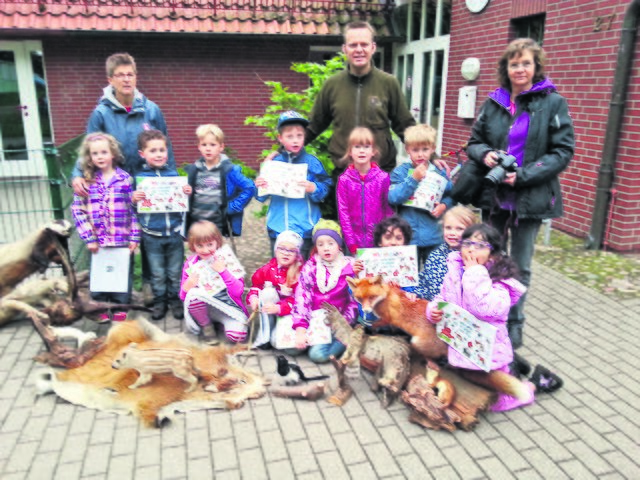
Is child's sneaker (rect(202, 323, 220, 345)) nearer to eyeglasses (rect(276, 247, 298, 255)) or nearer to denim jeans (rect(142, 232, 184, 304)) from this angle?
denim jeans (rect(142, 232, 184, 304))

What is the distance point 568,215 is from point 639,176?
3.94 ft

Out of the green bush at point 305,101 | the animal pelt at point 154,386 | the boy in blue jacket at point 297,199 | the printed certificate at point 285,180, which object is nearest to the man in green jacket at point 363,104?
the boy in blue jacket at point 297,199

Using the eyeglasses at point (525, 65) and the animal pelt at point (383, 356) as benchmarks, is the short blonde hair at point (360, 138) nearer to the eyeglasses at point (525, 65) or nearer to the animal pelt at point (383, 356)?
the eyeglasses at point (525, 65)

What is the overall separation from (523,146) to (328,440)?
7.89ft

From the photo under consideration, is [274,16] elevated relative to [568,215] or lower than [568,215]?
elevated

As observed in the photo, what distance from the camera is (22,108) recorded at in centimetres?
1112

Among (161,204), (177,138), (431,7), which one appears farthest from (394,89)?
(177,138)

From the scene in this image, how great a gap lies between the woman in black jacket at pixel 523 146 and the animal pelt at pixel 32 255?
3.38 metres

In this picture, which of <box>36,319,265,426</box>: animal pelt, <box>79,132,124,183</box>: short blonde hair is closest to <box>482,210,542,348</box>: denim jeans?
<box>36,319,265,426</box>: animal pelt

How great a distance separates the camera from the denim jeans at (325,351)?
13.2 ft

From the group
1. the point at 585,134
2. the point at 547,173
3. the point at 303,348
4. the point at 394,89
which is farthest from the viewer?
the point at 585,134

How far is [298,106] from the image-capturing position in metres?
5.70

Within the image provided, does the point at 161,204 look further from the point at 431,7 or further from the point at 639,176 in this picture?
the point at 431,7

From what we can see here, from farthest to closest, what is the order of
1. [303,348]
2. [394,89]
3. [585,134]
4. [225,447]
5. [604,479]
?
[585,134] < [394,89] < [303,348] < [225,447] < [604,479]
